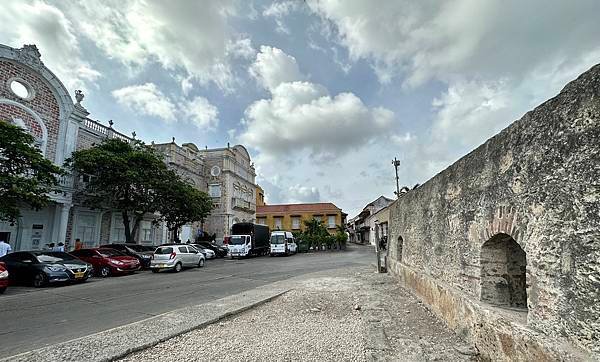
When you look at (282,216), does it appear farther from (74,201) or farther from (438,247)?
(438,247)

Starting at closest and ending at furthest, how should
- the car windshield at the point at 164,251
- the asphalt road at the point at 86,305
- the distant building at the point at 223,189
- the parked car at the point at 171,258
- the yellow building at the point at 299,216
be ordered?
1. the asphalt road at the point at 86,305
2. the parked car at the point at 171,258
3. the car windshield at the point at 164,251
4. the distant building at the point at 223,189
5. the yellow building at the point at 299,216

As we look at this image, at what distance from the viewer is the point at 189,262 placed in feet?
59.0

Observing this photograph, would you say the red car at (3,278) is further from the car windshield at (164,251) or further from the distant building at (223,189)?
the distant building at (223,189)

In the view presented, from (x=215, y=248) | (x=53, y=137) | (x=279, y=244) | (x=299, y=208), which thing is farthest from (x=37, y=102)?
(x=299, y=208)

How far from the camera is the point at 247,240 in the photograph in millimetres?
26375

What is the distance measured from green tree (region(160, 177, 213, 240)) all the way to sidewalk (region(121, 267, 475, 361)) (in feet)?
54.2

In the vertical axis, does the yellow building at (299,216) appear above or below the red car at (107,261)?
above

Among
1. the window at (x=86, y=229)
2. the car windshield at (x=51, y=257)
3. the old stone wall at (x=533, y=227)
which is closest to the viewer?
the old stone wall at (x=533, y=227)

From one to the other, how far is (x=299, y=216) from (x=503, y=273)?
49409 mm

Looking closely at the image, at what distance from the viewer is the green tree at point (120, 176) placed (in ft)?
60.5

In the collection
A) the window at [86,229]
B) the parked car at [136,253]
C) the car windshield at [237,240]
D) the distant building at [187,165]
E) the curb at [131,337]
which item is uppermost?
the distant building at [187,165]

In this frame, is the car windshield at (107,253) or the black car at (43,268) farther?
the car windshield at (107,253)

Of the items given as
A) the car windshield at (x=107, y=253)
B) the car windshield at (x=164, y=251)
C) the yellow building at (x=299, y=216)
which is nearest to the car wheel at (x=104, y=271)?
the car windshield at (x=107, y=253)

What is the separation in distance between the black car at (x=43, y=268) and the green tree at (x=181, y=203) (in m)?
9.31
